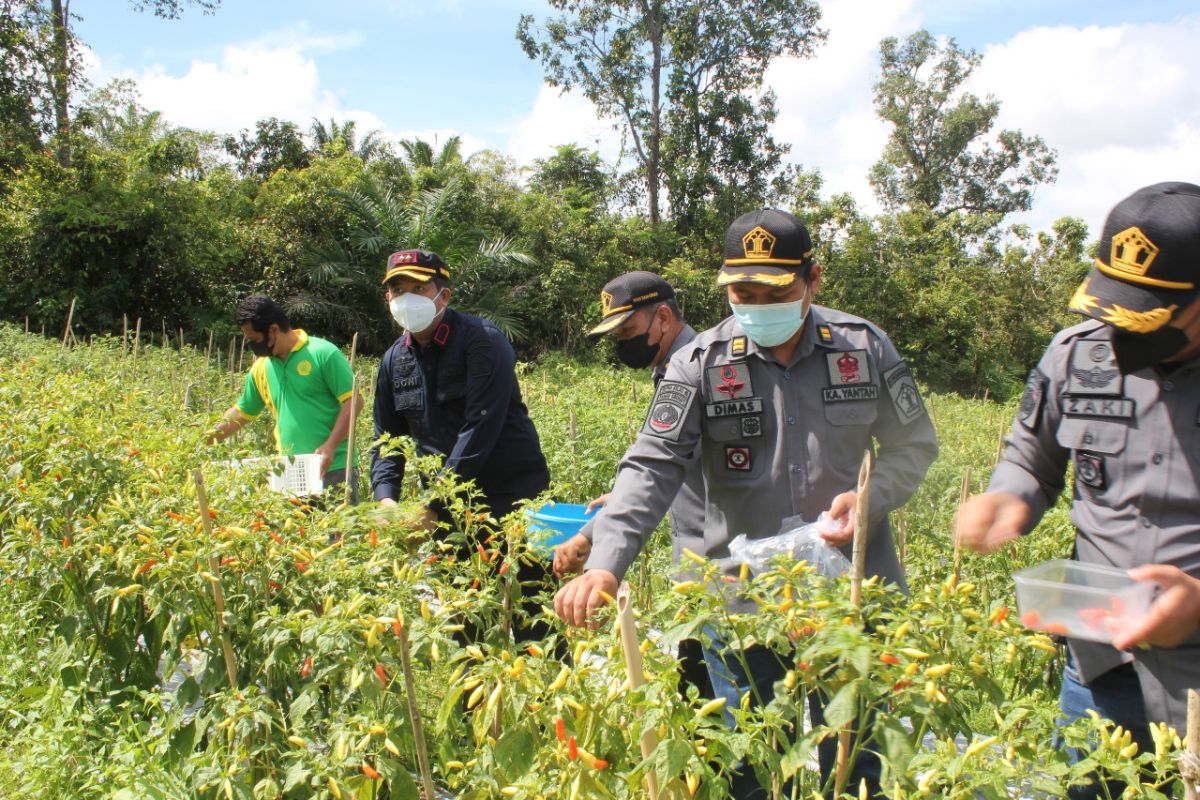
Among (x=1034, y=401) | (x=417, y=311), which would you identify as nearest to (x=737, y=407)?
(x=1034, y=401)

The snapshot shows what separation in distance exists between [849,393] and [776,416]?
0.57ft

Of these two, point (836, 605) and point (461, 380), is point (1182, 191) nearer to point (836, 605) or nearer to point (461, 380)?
point (836, 605)

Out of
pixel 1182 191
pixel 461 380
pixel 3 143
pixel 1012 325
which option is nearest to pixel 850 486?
pixel 1182 191

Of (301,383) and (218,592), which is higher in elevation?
(301,383)

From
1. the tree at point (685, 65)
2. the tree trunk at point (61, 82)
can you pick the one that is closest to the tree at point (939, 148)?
the tree at point (685, 65)

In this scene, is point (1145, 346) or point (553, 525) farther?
point (553, 525)

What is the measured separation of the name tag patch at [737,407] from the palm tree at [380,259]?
14008mm

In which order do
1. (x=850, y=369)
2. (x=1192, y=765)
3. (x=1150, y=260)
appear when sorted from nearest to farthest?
(x=1192, y=765)
(x=1150, y=260)
(x=850, y=369)

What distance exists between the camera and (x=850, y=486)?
2.02 m

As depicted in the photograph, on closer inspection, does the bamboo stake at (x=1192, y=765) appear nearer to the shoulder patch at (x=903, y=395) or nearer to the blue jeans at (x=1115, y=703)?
the blue jeans at (x=1115, y=703)

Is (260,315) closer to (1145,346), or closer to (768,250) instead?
(768,250)

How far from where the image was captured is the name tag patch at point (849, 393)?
2008mm

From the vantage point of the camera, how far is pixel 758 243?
1.98 m

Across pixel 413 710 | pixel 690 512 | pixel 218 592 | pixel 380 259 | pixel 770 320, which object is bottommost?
pixel 413 710
